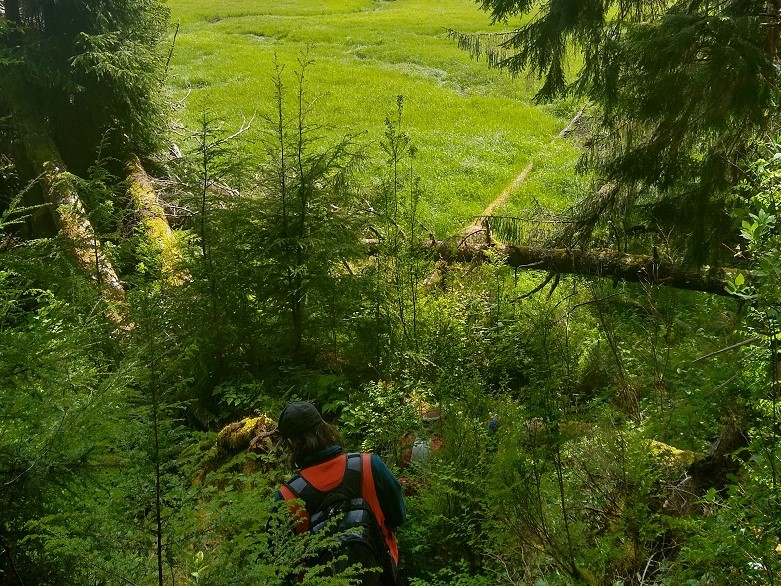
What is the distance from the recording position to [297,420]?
366 centimetres

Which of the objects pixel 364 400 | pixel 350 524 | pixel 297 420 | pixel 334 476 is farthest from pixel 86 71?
pixel 350 524

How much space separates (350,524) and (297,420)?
67 centimetres

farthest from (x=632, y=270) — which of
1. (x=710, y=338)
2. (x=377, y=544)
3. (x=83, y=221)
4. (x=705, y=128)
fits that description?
(x=83, y=221)

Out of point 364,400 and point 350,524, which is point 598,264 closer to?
point 364,400

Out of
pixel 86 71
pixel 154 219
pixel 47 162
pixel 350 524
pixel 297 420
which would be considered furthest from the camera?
pixel 47 162

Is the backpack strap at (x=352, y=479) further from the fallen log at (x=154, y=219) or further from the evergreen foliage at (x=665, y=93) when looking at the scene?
the evergreen foliage at (x=665, y=93)

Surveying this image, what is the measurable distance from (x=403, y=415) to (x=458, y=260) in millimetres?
4290

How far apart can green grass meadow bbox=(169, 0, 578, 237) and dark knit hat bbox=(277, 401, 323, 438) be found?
408cm

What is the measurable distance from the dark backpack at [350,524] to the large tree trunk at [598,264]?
4.46m

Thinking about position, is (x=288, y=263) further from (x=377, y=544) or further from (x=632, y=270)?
(x=632, y=270)

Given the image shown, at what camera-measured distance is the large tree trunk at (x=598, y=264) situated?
22.9 ft

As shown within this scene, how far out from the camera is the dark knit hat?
3.66 meters

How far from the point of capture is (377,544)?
3410 millimetres

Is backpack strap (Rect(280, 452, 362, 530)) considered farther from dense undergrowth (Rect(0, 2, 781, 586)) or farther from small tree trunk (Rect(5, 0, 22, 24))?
small tree trunk (Rect(5, 0, 22, 24))
